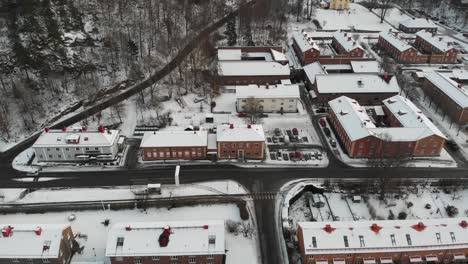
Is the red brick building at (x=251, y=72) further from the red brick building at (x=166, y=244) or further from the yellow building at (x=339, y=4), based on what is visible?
the yellow building at (x=339, y=4)

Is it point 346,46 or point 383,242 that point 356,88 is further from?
point 383,242

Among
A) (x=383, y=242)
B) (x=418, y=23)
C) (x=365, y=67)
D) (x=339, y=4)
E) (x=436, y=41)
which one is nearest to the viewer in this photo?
(x=383, y=242)

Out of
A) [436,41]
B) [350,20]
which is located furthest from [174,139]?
[350,20]

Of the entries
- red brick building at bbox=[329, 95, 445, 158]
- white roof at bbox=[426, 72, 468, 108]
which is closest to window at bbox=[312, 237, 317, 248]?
red brick building at bbox=[329, 95, 445, 158]

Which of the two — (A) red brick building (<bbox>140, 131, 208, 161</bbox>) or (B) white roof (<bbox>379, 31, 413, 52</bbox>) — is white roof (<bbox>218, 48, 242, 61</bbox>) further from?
(B) white roof (<bbox>379, 31, 413, 52</bbox>)

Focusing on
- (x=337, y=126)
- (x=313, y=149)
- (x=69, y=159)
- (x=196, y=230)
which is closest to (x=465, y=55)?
(x=337, y=126)
